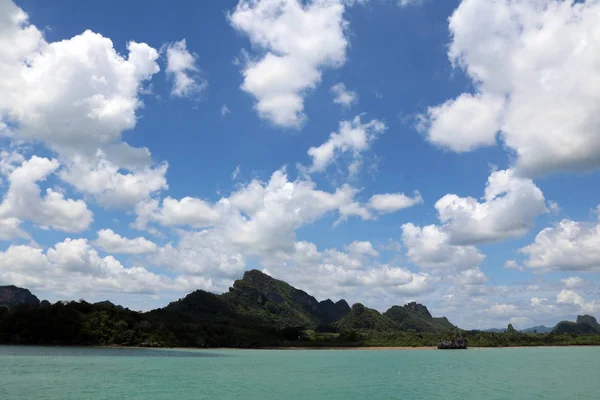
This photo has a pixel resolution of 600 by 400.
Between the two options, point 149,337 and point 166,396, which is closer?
point 166,396

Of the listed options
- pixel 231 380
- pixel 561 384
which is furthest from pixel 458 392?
pixel 231 380

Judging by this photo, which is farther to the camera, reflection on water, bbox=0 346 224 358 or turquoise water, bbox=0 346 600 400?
reflection on water, bbox=0 346 224 358

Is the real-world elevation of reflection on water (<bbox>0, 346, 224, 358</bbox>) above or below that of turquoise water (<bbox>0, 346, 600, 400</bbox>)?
above

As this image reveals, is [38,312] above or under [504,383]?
above

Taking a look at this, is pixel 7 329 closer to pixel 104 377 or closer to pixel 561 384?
pixel 104 377

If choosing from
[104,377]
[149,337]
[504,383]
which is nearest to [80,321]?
[149,337]

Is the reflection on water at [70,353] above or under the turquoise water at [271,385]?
above

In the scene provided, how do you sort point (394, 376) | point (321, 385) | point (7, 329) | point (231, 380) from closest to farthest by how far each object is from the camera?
point (321, 385) < point (231, 380) < point (394, 376) < point (7, 329)

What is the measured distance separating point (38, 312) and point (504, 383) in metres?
168

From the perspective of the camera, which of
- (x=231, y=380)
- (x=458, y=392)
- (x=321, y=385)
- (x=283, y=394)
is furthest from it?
(x=231, y=380)

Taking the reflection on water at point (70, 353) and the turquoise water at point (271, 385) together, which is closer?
the turquoise water at point (271, 385)

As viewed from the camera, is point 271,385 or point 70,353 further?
point 70,353

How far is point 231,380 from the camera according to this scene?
70500 millimetres

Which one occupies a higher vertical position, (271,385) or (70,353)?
(70,353)
